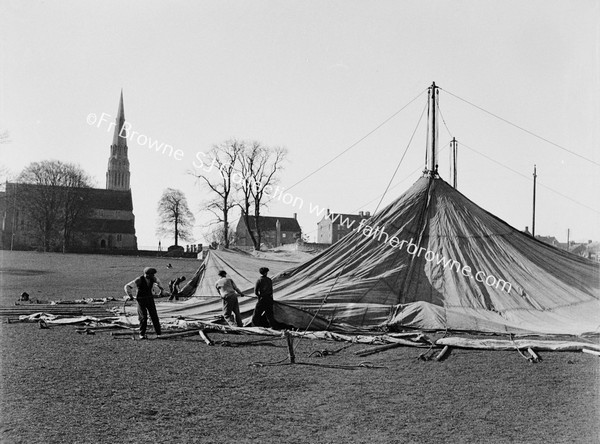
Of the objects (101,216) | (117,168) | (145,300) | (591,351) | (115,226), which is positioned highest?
(117,168)

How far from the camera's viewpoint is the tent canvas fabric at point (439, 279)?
38.5 feet

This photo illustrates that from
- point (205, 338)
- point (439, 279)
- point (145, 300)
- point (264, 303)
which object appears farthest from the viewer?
point (439, 279)

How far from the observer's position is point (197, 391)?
6527 mm

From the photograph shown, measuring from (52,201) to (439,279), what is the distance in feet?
176

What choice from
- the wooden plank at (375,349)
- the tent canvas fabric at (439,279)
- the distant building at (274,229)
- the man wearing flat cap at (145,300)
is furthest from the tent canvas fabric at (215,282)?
the distant building at (274,229)

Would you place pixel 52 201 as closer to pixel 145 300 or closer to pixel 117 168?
pixel 145 300

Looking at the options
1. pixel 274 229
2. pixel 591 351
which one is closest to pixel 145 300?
pixel 591 351

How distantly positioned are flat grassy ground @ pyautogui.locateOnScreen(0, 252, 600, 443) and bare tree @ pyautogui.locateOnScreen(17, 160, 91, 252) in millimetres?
52354

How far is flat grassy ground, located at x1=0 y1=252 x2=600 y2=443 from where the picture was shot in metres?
5.09

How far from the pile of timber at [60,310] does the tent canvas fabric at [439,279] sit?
10.8 ft

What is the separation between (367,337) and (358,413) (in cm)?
478

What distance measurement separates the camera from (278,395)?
6465mm

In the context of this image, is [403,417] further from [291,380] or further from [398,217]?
[398,217]

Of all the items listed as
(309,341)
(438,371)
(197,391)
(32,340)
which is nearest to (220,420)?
(197,391)
